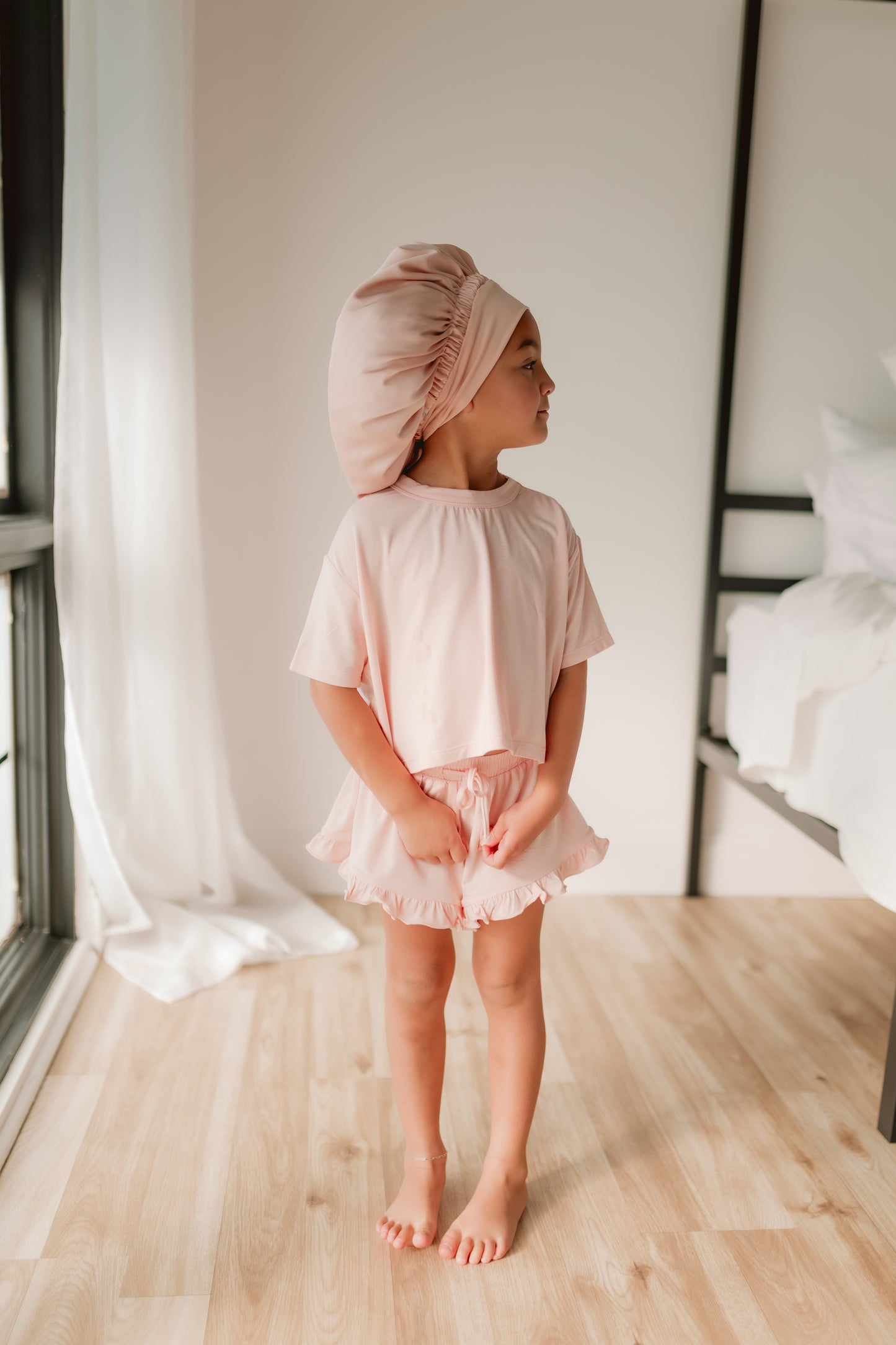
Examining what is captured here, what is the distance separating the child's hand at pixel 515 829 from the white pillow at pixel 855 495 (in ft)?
3.29

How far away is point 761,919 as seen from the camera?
2.13 meters

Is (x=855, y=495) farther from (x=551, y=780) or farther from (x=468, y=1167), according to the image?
(x=468, y=1167)

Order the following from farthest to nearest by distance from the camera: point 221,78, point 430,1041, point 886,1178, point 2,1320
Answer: point 221,78 < point 886,1178 < point 430,1041 < point 2,1320

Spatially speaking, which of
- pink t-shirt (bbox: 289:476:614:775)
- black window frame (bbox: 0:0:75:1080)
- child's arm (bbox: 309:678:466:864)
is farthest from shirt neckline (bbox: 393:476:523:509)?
black window frame (bbox: 0:0:75:1080)

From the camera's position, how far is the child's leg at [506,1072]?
3.78 ft

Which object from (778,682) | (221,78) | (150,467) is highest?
(221,78)

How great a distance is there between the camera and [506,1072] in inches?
47.7

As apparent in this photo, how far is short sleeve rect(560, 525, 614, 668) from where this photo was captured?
114 centimetres

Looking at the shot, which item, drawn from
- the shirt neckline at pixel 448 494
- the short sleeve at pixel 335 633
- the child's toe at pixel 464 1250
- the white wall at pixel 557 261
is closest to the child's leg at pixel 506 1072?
the child's toe at pixel 464 1250

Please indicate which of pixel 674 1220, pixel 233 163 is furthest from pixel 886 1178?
pixel 233 163

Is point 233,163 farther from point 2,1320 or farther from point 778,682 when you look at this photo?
point 2,1320

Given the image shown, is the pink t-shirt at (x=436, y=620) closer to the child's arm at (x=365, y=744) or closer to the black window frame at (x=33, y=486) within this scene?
the child's arm at (x=365, y=744)

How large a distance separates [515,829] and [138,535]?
0.97 m

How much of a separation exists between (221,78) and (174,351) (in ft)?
1.95
